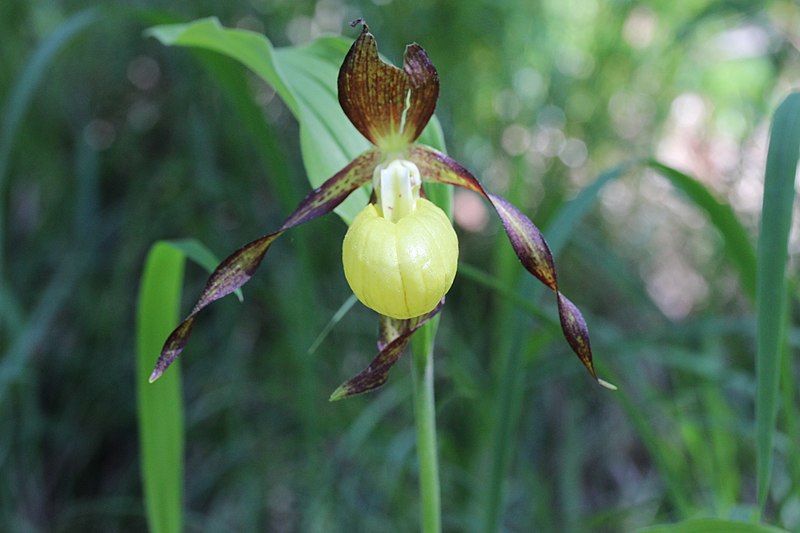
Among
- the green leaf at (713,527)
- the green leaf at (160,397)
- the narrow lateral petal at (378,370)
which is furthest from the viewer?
the green leaf at (160,397)

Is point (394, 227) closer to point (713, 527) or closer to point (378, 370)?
point (378, 370)

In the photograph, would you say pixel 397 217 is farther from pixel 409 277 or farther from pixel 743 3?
pixel 743 3

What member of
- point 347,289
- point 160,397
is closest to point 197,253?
point 160,397

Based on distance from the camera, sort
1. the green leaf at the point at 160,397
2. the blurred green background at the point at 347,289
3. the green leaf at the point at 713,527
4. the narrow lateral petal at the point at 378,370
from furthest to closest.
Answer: the blurred green background at the point at 347,289 < the green leaf at the point at 160,397 < the narrow lateral petal at the point at 378,370 < the green leaf at the point at 713,527

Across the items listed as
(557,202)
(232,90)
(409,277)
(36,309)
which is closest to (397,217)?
(409,277)

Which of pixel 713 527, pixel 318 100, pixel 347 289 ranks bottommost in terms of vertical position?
pixel 347 289

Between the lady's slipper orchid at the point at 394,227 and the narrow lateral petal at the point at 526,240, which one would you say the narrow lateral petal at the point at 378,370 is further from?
the narrow lateral petal at the point at 526,240

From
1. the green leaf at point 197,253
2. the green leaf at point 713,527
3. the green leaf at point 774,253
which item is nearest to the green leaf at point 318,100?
the green leaf at point 197,253
